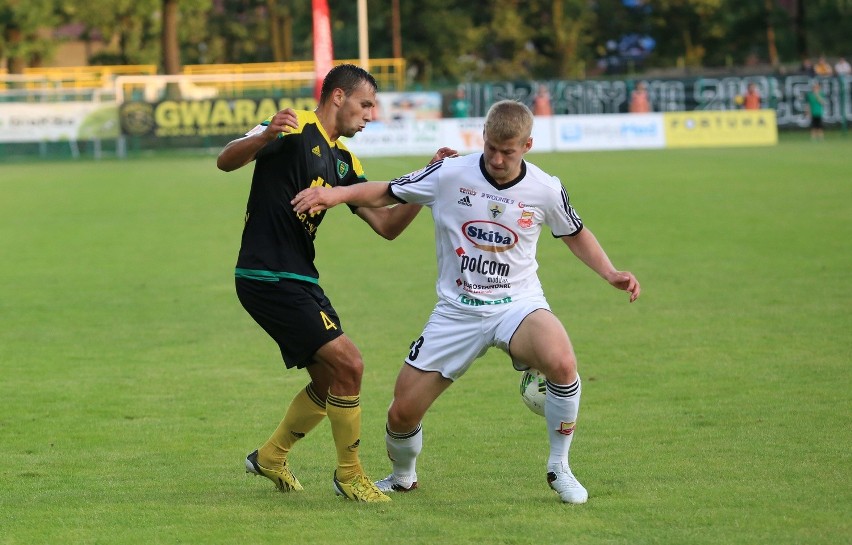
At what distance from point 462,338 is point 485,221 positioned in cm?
56

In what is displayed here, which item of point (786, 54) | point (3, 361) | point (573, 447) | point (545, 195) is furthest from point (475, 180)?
point (786, 54)

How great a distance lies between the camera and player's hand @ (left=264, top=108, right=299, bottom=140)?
19.2ft

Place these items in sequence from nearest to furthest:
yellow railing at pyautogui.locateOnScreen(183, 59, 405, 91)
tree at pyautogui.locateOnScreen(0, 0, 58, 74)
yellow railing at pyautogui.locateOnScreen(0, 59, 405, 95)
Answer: yellow railing at pyautogui.locateOnScreen(0, 59, 405, 95)
yellow railing at pyautogui.locateOnScreen(183, 59, 405, 91)
tree at pyautogui.locateOnScreen(0, 0, 58, 74)

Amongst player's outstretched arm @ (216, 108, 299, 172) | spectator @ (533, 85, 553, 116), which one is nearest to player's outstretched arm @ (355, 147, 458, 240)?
player's outstretched arm @ (216, 108, 299, 172)

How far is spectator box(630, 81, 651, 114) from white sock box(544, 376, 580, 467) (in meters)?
38.6

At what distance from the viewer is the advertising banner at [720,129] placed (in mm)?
38094

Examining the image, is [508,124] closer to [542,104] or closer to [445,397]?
[445,397]

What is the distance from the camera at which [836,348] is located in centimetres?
988

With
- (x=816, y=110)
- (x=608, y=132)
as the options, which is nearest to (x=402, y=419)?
(x=608, y=132)

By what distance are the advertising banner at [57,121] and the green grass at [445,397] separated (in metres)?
23.7

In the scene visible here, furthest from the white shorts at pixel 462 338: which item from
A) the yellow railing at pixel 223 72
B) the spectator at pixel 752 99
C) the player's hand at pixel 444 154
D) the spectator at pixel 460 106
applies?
the yellow railing at pixel 223 72

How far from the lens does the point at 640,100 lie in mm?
43656

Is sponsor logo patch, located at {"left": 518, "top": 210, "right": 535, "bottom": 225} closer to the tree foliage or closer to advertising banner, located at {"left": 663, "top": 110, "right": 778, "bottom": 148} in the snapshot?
advertising banner, located at {"left": 663, "top": 110, "right": 778, "bottom": 148}

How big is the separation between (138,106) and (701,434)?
123 feet
